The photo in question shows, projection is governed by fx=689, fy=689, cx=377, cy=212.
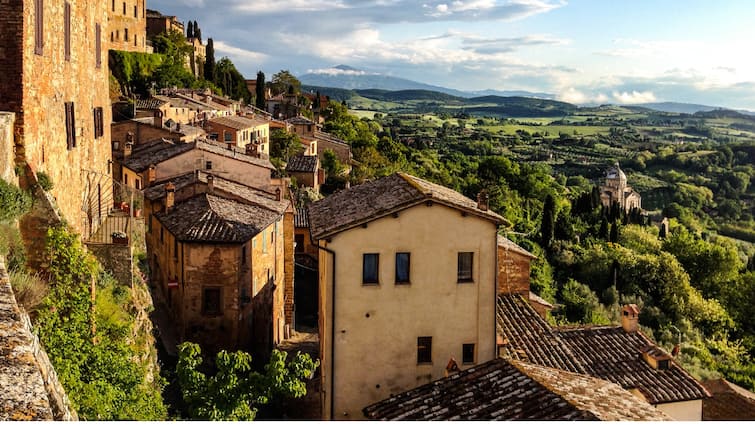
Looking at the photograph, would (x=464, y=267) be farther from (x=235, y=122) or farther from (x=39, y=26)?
(x=235, y=122)

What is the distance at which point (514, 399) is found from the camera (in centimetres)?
1151

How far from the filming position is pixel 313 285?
34250 millimetres

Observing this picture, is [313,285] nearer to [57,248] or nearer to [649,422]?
[57,248]

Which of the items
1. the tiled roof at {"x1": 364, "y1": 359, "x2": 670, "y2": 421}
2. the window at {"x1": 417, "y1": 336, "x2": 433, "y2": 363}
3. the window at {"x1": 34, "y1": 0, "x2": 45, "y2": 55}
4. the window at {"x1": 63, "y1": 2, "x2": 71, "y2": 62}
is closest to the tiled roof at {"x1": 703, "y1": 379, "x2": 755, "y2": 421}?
the window at {"x1": 417, "y1": 336, "x2": 433, "y2": 363}

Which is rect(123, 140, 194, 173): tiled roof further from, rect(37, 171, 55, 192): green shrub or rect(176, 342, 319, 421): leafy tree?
rect(176, 342, 319, 421): leafy tree

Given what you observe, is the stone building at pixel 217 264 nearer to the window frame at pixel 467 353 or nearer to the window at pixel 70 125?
the window at pixel 70 125

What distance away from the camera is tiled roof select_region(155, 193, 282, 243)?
22.9 meters

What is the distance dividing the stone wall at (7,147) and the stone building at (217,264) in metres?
10.5

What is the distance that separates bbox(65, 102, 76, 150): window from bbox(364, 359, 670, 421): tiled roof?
372 inches

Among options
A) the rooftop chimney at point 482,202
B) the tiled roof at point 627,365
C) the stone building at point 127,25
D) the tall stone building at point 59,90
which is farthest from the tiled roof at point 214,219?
the stone building at point 127,25

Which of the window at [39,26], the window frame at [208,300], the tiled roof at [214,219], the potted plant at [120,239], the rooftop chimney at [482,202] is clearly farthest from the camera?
the window frame at [208,300]

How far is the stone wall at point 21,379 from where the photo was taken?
4715 mm

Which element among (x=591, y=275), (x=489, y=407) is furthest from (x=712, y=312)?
(x=489, y=407)

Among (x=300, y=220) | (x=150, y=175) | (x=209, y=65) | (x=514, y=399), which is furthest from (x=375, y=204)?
(x=209, y=65)
